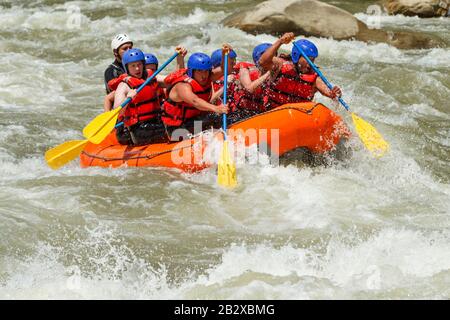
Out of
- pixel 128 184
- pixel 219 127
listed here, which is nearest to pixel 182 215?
pixel 128 184

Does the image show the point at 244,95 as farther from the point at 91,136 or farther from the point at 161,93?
the point at 91,136

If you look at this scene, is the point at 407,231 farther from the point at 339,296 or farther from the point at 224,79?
the point at 224,79

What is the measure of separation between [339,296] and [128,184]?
268 centimetres

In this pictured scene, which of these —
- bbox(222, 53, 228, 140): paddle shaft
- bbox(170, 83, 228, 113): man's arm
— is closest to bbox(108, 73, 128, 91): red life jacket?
bbox(170, 83, 228, 113): man's arm

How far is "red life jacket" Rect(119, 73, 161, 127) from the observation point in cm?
691

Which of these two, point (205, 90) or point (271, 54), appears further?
point (205, 90)

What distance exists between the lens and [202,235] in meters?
5.46

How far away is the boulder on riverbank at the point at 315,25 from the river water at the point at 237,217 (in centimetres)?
213

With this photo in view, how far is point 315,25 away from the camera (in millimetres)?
12250

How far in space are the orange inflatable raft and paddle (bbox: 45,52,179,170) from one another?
38 cm

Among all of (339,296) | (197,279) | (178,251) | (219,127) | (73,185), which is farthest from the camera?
(219,127)

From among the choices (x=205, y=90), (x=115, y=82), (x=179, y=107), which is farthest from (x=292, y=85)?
(x=115, y=82)

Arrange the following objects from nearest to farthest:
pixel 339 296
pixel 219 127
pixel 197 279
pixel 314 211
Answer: pixel 339 296 → pixel 197 279 → pixel 314 211 → pixel 219 127

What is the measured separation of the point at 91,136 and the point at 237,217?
72.1 inches
